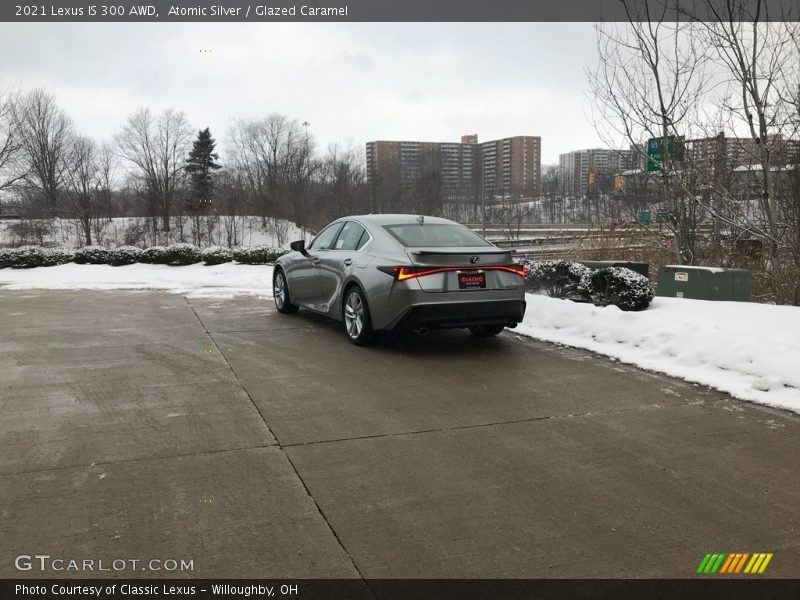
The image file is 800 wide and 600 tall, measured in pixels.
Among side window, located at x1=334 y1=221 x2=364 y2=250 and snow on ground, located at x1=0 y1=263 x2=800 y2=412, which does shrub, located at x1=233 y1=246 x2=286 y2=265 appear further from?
snow on ground, located at x1=0 y1=263 x2=800 y2=412

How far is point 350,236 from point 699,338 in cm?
431

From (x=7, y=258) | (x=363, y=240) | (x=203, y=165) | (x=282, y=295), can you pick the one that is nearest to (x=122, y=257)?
(x=7, y=258)

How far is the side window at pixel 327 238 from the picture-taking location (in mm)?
8508

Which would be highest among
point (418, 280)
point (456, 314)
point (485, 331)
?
point (418, 280)

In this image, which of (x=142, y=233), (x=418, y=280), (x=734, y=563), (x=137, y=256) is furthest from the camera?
(x=142, y=233)

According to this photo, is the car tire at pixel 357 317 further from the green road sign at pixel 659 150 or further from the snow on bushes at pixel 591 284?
the green road sign at pixel 659 150

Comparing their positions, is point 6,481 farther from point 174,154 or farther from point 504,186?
point 504,186

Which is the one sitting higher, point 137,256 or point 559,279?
point 137,256

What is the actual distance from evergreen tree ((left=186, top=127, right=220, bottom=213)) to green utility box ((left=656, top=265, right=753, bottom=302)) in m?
57.6

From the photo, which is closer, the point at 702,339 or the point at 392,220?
the point at 702,339

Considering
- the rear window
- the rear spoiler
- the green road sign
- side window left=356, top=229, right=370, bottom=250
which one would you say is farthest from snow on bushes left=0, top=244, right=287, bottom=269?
the rear spoiler

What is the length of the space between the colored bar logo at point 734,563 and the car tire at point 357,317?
4.71 meters

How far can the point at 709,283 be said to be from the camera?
27.7ft
